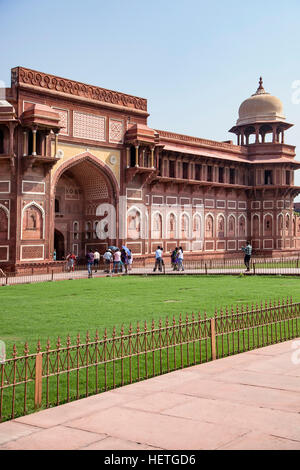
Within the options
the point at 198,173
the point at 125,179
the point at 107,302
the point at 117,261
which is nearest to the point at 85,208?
the point at 125,179

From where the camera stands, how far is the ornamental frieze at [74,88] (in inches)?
864

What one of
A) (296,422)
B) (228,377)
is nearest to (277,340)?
(228,377)

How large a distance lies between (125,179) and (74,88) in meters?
5.06

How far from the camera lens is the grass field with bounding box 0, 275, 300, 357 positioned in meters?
8.71

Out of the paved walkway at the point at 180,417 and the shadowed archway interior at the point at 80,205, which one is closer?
the paved walkway at the point at 180,417

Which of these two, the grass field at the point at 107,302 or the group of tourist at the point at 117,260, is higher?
the group of tourist at the point at 117,260

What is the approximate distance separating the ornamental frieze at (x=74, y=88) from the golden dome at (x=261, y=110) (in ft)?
35.9

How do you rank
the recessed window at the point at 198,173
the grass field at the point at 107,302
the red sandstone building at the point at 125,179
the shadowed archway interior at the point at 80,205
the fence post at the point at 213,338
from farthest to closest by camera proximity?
1. the recessed window at the point at 198,173
2. the shadowed archway interior at the point at 80,205
3. the red sandstone building at the point at 125,179
4. the grass field at the point at 107,302
5. the fence post at the point at 213,338

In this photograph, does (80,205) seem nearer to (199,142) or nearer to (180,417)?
(199,142)

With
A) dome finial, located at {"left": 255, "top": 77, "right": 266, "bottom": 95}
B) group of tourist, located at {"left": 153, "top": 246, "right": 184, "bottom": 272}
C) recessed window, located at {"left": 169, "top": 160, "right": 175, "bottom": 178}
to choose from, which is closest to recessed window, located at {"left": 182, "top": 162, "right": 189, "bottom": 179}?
recessed window, located at {"left": 169, "top": 160, "right": 175, "bottom": 178}

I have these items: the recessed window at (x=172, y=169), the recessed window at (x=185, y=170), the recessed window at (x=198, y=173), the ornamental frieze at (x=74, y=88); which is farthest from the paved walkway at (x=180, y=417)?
the recessed window at (x=198, y=173)

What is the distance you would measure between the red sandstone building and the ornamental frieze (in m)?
0.05

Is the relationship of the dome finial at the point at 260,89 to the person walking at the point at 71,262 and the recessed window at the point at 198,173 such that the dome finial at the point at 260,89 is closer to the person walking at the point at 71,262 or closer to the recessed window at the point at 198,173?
the recessed window at the point at 198,173
